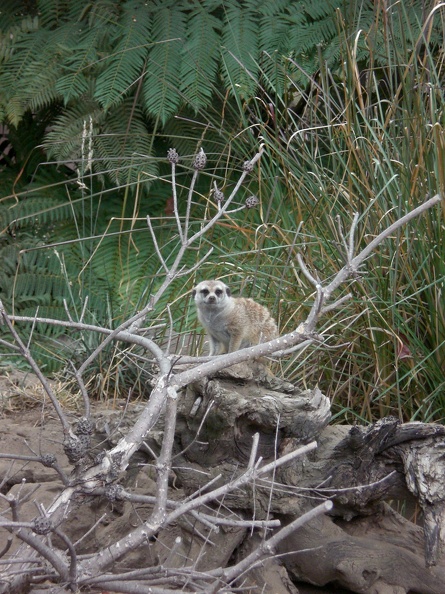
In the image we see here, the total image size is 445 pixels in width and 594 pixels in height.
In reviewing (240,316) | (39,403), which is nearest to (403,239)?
(240,316)


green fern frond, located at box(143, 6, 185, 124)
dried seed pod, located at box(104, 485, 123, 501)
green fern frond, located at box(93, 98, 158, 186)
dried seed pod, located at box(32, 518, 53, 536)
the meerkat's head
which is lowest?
the meerkat's head

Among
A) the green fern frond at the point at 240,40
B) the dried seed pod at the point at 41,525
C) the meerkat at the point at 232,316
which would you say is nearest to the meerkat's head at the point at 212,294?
the meerkat at the point at 232,316

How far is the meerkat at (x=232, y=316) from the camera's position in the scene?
3.98 m

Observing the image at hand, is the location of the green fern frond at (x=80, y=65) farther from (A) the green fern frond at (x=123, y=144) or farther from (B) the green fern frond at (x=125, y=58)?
(A) the green fern frond at (x=123, y=144)

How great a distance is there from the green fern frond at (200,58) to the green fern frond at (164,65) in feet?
0.19

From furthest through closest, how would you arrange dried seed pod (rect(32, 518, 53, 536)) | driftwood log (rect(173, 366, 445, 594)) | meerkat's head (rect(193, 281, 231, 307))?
meerkat's head (rect(193, 281, 231, 307)) → driftwood log (rect(173, 366, 445, 594)) → dried seed pod (rect(32, 518, 53, 536))

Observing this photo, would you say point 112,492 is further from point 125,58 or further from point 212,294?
point 125,58

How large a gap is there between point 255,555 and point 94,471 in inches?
19.7

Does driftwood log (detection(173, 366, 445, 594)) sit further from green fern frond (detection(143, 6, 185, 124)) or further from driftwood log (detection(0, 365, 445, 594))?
green fern frond (detection(143, 6, 185, 124))

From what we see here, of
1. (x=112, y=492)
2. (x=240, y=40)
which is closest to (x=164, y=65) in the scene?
(x=240, y=40)

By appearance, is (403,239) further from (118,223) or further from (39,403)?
A: (118,223)

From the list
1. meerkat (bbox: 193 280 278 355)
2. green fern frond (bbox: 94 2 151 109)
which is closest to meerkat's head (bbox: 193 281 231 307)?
meerkat (bbox: 193 280 278 355)

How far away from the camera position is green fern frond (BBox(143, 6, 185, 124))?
518 centimetres

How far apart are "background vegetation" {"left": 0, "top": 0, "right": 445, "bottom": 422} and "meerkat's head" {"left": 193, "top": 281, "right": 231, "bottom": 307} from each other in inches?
7.2
